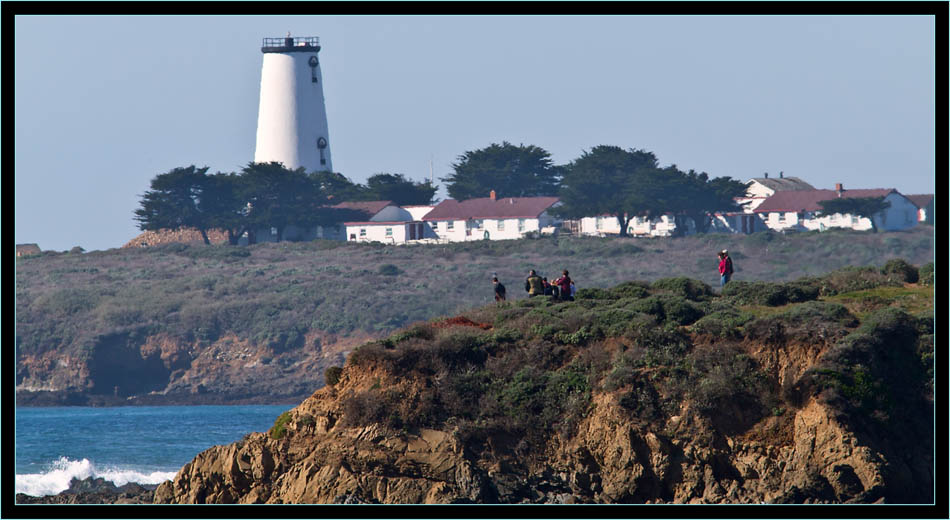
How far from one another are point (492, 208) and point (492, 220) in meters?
1.66

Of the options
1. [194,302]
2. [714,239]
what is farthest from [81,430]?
[714,239]

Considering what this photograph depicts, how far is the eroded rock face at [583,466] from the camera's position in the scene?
2534cm

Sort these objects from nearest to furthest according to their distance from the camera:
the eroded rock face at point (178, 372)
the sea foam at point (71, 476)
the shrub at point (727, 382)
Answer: the shrub at point (727, 382) < the sea foam at point (71, 476) < the eroded rock face at point (178, 372)

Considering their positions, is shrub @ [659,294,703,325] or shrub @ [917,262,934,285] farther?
shrub @ [917,262,934,285]

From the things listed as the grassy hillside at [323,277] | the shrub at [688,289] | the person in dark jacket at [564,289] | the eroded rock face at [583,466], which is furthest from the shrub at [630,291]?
the grassy hillside at [323,277]

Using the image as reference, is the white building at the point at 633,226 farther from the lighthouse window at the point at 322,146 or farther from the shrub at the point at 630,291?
the shrub at the point at 630,291

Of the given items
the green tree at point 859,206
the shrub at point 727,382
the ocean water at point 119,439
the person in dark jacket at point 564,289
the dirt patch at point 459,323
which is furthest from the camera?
the green tree at point 859,206

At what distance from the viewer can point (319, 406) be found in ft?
91.5

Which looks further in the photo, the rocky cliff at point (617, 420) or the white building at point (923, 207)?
the white building at point (923, 207)

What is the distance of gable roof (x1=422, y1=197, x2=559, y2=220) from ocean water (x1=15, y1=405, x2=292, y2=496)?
37726 millimetres

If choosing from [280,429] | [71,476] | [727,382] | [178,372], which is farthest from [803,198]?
[280,429]

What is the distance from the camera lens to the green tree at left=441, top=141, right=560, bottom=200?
112 metres

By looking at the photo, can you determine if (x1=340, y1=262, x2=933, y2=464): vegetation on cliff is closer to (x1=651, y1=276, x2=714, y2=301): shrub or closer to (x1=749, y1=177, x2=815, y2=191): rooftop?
(x1=651, y1=276, x2=714, y2=301): shrub

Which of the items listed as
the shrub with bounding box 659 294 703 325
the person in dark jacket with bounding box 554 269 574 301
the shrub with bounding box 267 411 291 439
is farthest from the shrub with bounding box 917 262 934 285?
the shrub with bounding box 267 411 291 439
